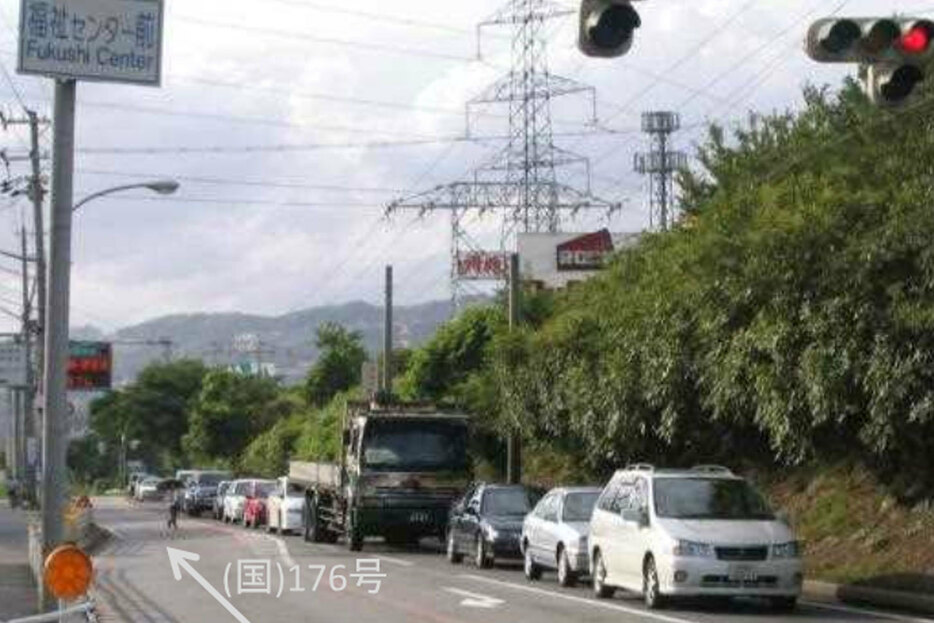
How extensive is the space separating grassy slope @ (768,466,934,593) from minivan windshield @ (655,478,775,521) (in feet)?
7.52

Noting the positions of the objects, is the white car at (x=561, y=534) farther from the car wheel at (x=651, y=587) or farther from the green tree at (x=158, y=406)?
the green tree at (x=158, y=406)

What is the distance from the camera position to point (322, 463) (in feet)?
139

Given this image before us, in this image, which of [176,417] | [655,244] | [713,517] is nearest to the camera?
[713,517]

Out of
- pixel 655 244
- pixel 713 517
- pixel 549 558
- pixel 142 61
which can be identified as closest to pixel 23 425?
pixel 655 244

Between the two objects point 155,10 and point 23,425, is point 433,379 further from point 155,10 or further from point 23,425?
point 155,10

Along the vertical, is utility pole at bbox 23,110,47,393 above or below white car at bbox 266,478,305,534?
above

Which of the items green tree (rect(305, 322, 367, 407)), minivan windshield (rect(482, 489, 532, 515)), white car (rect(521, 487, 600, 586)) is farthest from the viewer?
green tree (rect(305, 322, 367, 407))

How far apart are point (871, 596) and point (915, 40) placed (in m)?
11.1

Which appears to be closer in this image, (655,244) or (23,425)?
(655,244)

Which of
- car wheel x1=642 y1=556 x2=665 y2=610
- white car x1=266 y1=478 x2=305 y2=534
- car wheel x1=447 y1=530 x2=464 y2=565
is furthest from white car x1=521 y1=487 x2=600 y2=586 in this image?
white car x1=266 y1=478 x2=305 y2=534

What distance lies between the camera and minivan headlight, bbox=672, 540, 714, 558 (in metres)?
21.2

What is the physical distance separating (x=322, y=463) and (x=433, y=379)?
17.5m
